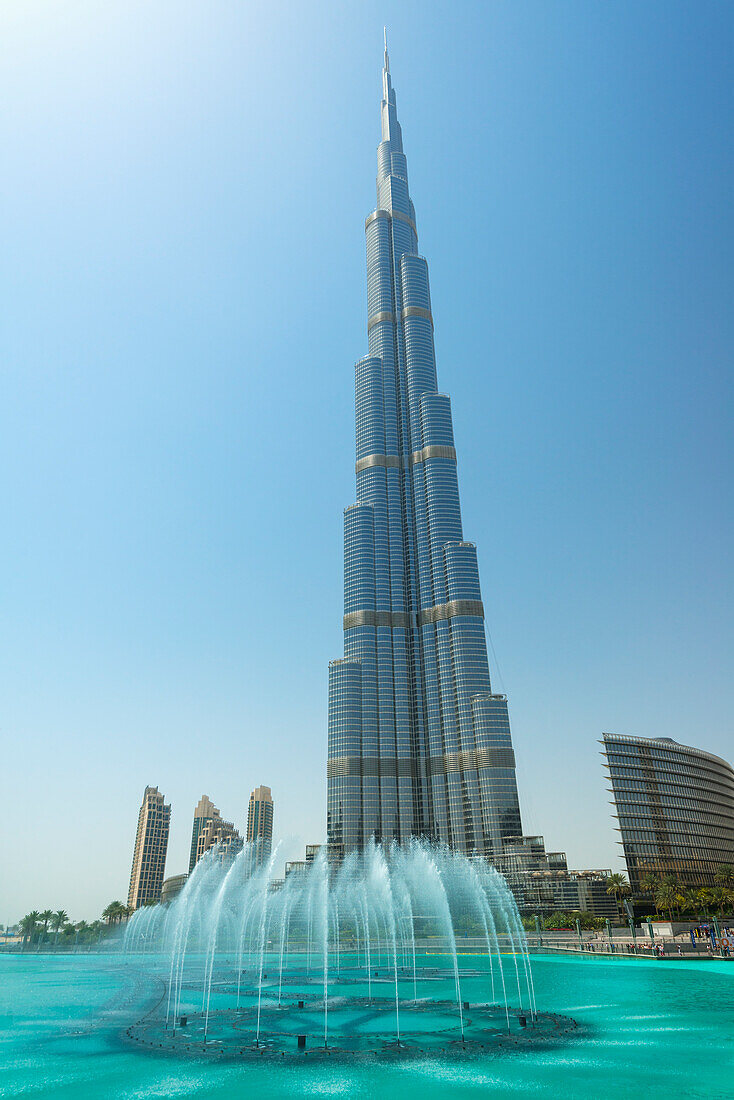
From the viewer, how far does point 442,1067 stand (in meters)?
33.7

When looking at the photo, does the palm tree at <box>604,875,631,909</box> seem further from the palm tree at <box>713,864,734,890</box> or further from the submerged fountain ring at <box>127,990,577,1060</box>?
the submerged fountain ring at <box>127,990,577,1060</box>

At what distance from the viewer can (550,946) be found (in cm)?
12719

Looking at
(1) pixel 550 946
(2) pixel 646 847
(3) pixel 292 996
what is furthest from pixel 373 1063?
(2) pixel 646 847

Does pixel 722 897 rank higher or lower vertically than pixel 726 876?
lower

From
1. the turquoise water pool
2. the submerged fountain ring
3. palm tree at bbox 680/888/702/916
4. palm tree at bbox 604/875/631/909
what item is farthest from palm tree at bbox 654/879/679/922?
the submerged fountain ring

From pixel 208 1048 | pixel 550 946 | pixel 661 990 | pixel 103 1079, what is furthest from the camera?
pixel 550 946

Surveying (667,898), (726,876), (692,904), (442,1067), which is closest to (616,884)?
(692,904)

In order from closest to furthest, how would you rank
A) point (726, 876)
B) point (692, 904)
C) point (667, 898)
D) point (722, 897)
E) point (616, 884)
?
1. point (667, 898)
2. point (722, 897)
3. point (692, 904)
4. point (616, 884)
5. point (726, 876)

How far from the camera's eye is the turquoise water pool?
1189 inches

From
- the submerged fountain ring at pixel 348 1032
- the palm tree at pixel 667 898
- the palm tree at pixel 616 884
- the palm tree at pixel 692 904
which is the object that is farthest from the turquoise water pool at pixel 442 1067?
the palm tree at pixel 616 884

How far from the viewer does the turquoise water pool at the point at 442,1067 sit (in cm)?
3020

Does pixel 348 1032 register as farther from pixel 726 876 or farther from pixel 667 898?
pixel 726 876

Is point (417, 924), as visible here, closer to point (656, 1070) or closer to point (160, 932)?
point (160, 932)

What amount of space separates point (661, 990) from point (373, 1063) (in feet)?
140
